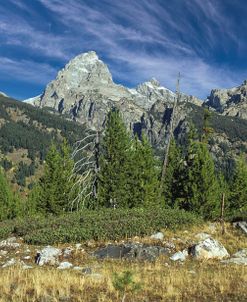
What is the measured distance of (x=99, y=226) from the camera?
25.4 meters

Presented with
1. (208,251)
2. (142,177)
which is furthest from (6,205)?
(208,251)

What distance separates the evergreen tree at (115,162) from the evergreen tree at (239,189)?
854 inches

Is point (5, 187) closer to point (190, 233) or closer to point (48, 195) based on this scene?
point (48, 195)

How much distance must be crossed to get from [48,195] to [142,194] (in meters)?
13.6

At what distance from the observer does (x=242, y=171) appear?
6359cm

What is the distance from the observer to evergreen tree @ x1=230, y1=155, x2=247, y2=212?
62344 millimetres

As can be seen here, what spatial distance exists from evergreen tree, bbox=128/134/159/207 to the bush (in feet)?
62.9

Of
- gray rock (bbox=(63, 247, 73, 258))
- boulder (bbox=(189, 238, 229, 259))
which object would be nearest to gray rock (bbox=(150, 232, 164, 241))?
boulder (bbox=(189, 238, 229, 259))

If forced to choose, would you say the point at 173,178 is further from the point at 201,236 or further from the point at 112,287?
the point at 112,287

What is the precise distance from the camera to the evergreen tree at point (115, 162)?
47.4 meters

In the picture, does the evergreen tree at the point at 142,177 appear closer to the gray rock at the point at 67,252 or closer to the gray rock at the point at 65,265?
the gray rock at the point at 67,252

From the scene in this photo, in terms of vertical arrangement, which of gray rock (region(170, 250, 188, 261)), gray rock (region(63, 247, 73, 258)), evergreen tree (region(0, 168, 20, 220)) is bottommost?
evergreen tree (region(0, 168, 20, 220))

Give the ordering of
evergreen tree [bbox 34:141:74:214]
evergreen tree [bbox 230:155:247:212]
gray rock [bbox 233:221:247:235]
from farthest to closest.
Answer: evergreen tree [bbox 230:155:247:212], evergreen tree [bbox 34:141:74:214], gray rock [bbox 233:221:247:235]

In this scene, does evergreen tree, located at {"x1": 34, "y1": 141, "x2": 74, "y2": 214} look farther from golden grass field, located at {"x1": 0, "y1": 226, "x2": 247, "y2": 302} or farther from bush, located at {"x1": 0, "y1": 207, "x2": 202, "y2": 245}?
golden grass field, located at {"x1": 0, "y1": 226, "x2": 247, "y2": 302}
